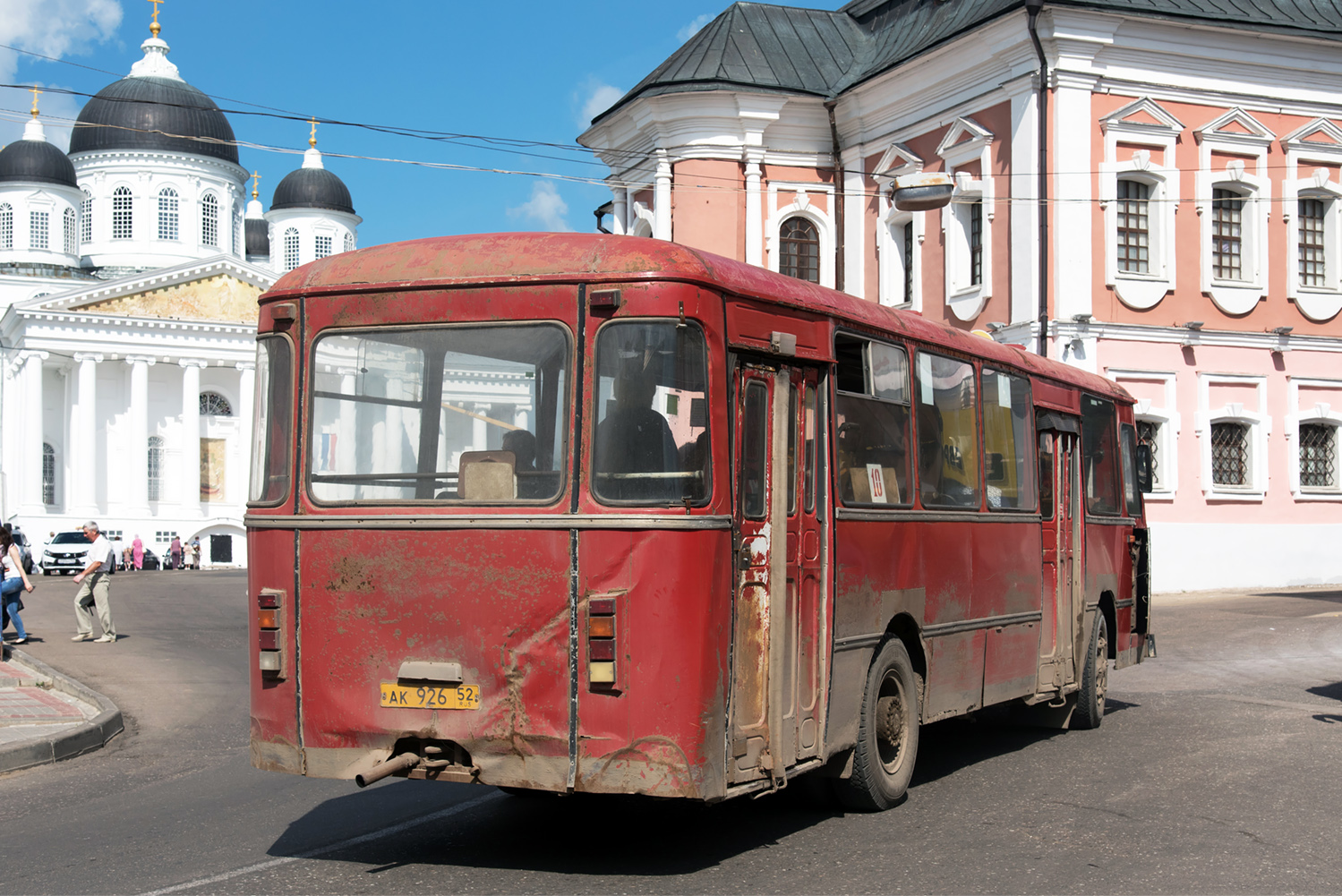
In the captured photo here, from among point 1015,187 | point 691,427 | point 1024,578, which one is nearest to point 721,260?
point 691,427

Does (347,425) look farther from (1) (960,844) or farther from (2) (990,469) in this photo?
(2) (990,469)

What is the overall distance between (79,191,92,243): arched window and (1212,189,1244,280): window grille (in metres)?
66.3

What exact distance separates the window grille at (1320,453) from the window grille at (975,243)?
7.87m

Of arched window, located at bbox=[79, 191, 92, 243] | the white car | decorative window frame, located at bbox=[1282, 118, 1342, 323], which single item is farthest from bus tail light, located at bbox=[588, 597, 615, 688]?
arched window, located at bbox=[79, 191, 92, 243]

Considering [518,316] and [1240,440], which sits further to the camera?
[1240,440]

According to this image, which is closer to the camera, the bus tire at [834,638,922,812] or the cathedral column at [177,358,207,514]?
the bus tire at [834,638,922,812]

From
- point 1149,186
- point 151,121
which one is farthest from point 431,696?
point 151,121

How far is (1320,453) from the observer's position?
32.9 metres

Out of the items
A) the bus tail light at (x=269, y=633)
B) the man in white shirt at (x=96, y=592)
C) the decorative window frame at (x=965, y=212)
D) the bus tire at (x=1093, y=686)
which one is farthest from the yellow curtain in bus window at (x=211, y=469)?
the bus tail light at (x=269, y=633)

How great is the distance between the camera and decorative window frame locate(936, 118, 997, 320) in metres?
32.2

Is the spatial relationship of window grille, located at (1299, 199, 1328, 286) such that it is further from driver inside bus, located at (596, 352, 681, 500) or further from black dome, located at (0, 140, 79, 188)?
black dome, located at (0, 140, 79, 188)

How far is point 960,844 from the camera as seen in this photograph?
24.8 feet

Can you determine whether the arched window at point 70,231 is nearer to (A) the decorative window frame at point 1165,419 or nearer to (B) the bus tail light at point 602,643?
(A) the decorative window frame at point 1165,419

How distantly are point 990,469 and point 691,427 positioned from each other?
432cm
